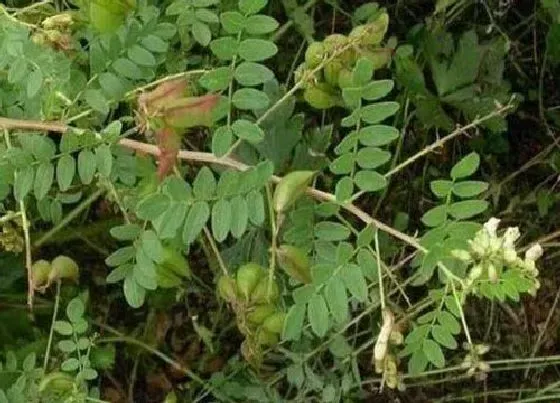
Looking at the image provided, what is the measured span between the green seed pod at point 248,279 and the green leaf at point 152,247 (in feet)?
0.42

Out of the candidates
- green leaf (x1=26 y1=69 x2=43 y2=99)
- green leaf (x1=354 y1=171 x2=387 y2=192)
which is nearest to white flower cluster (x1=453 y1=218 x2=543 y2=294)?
green leaf (x1=354 y1=171 x2=387 y2=192)

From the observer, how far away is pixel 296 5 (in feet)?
5.53

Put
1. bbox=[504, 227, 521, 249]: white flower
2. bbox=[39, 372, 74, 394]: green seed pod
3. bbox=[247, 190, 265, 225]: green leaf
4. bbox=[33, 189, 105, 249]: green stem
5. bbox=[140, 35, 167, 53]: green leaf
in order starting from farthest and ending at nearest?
bbox=[33, 189, 105, 249]: green stem < bbox=[39, 372, 74, 394]: green seed pod < bbox=[140, 35, 167, 53]: green leaf < bbox=[247, 190, 265, 225]: green leaf < bbox=[504, 227, 521, 249]: white flower

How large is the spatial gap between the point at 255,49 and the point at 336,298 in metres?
0.29

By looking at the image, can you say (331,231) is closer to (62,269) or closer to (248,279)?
(248,279)

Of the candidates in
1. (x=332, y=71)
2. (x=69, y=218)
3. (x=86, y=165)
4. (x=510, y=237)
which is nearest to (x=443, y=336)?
(x=510, y=237)

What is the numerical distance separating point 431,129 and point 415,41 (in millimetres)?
142

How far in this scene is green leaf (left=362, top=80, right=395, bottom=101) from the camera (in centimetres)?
123

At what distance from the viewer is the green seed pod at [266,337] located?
1.42 m

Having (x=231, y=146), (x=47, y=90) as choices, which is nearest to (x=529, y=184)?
(x=231, y=146)

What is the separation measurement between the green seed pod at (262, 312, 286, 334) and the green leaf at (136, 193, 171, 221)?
0.83 feet

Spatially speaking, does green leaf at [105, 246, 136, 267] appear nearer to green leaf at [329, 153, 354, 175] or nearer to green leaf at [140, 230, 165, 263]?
green leaf at [140, 230, 165, 263]

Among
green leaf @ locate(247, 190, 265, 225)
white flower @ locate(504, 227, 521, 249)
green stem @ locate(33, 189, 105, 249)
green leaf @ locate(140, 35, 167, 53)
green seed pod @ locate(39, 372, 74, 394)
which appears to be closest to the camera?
white flower @ locate(504, 227, 521, 249)

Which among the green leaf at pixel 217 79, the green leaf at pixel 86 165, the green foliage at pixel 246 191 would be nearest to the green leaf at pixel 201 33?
the green foliage at pixel 246 191
